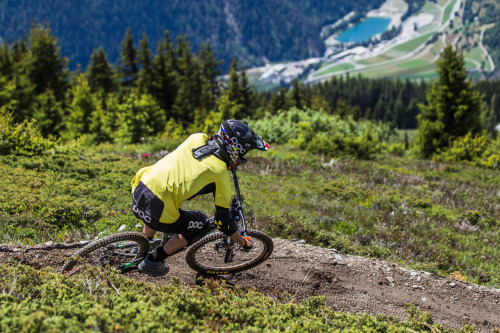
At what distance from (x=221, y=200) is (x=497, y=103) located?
179 meters

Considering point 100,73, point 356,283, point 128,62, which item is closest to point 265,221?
point 356,283

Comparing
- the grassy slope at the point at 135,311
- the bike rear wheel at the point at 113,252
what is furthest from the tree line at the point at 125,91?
the grassy slope at the point at 135,311

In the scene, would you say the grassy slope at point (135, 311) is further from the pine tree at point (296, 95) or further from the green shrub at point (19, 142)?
the pine tree at point (296, 95)

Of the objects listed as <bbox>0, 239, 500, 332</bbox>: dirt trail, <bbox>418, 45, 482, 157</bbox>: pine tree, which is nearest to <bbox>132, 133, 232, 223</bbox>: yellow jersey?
<bbox>0, 239, 500, 332</bbox>: dirt trail

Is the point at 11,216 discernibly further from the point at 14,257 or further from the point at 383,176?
the point at 383,176

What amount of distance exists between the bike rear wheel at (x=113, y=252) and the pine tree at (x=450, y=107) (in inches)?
1114

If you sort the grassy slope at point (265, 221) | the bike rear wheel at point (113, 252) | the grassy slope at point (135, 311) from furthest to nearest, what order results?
the bike rear wheel at point (113, 252) < the grassy slope at point (265, 221) < the grassy slope at point (135, 311)

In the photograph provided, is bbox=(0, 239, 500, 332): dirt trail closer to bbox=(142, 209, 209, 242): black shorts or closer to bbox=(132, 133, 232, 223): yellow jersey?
bbox=(142, 209, 209, 242): black shorts

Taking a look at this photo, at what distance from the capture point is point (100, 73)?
48969mm

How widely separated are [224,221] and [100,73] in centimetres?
5135

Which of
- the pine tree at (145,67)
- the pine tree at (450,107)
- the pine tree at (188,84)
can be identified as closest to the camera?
the pine tree at (450,107)

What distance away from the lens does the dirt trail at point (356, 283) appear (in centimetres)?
557

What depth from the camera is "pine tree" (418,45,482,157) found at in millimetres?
27594

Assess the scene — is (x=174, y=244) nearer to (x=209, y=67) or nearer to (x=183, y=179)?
(x=183, y=179)
